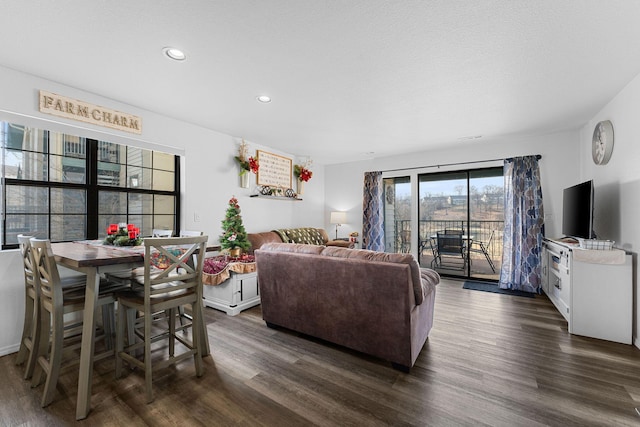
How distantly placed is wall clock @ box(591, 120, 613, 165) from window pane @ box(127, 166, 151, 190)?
5.52 metres

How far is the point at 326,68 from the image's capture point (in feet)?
7.54

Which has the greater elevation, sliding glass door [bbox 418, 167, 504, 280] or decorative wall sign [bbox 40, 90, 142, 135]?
decorative wall sign [bbox 40, 90, 142, 135]

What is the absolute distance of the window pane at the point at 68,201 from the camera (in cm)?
275

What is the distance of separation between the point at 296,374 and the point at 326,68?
2.48m

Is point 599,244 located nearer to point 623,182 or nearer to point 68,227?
point 623,182

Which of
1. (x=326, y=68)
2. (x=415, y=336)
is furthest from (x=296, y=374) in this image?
(x=326, y=68)

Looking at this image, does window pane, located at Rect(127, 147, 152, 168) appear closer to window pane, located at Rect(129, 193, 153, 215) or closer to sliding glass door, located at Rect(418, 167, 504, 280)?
window pane, located at Rect(129, 193, 153, 215)

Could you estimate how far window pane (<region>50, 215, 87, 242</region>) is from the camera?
276 cm

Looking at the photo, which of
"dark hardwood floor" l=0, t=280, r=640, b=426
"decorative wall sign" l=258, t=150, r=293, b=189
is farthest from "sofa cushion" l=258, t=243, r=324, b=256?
"decorative wall sign" l=258, t=150, r=293, b=189

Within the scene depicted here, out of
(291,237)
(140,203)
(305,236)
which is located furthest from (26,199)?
(305,236)

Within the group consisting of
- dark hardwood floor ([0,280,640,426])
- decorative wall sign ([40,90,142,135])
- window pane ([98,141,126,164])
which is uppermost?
decorative wall sign ([40,90,142,135])

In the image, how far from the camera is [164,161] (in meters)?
3.71

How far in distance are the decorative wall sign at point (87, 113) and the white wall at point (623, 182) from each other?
5144mm

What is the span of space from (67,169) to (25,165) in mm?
304
